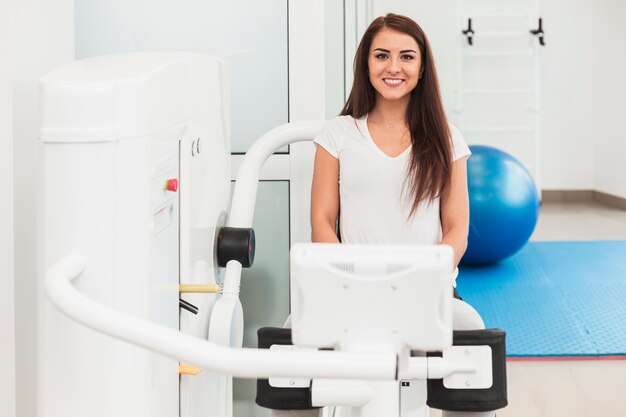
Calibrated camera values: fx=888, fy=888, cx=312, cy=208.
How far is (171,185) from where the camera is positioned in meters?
1.34

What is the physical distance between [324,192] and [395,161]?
0.16 meters

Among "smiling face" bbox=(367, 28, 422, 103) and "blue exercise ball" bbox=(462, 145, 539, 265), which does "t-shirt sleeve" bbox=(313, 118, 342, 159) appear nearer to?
"smiling face" bbox=(367, 28, 422, 103)

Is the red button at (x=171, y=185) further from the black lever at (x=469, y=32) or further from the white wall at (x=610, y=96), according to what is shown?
the white wall at (x=610, y=96)

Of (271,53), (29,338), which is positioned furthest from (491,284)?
(29,338)

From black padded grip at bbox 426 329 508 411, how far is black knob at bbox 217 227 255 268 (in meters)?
0.52

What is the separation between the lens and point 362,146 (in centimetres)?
183

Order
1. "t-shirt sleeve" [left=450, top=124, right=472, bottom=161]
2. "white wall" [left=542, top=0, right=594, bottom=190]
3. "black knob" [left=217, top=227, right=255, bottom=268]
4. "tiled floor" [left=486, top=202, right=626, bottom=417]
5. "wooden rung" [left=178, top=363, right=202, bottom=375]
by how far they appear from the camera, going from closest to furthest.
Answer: "wooden rung" [left=178, top=363, right=202, bottom=375] → "black knob" [left=217, top=227, right=255, bottom=268] → "t-shirt sleeve" [left=450, top=124, right=472, bottom=161] → "tiled floor" [left=486, top=202, right=626, bottom=417] → "white wall" [left=542, top=0, right=594, bottom=190]

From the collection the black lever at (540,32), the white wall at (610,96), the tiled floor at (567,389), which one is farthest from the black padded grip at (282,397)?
the white wall at (610,96)

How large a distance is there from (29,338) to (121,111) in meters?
0.60

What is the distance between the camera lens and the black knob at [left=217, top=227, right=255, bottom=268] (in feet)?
5.60

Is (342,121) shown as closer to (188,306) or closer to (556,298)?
(188,306)

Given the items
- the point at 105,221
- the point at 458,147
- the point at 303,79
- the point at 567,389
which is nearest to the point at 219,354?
the point at 105,221

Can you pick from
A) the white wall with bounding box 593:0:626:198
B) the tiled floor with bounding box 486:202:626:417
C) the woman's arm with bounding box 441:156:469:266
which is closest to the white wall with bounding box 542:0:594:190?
the white wall with bounding box 593:0:626:198

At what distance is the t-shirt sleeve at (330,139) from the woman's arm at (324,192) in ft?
0.04
